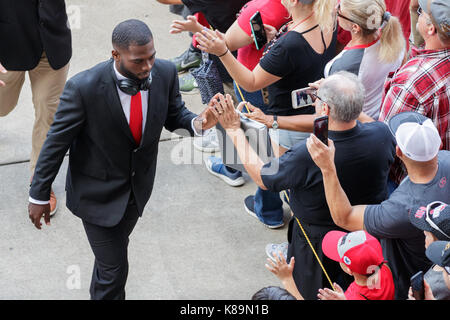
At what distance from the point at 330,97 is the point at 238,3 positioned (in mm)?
1945

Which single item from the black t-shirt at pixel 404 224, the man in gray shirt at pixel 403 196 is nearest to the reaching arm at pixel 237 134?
the man in gray shirt at pixel 403 196

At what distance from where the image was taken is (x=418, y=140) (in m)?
3.06

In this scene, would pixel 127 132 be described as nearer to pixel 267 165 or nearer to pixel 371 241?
pixel 267 165

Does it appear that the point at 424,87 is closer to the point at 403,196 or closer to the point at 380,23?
the point at 380,23

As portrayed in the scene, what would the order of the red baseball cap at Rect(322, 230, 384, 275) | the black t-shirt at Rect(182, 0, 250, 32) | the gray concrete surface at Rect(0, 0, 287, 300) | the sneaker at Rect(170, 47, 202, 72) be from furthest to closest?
the sneaker at Rect(170, 47, 202, 72) < the black t-shirt at Rect(182, 0, 250, 32) < the gray concrete surface at Rect(0, 0, 287, 300) < the red baseball cap at Rect(322, 230, 384, 275)

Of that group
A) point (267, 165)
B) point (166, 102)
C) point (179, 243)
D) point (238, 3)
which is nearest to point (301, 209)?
point (267, 165)

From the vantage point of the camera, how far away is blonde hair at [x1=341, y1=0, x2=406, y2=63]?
3.91 m

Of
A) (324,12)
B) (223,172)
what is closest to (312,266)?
(324,12)

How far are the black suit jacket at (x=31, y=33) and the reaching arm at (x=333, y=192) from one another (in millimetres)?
2495

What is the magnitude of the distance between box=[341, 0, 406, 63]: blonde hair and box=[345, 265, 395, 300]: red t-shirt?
61.9 inches

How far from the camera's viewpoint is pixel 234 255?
471 centimetres

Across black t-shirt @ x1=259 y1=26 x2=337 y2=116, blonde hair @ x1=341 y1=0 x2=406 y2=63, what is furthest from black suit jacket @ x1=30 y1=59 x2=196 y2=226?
blonde hair @ x1=341 y1=0 x2=406 y2=63

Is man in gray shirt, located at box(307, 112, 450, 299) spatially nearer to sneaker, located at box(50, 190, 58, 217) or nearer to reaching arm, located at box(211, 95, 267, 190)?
reaching arm, located at box(211, 95, 267, 190)

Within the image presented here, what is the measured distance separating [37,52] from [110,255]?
6.27 ft
